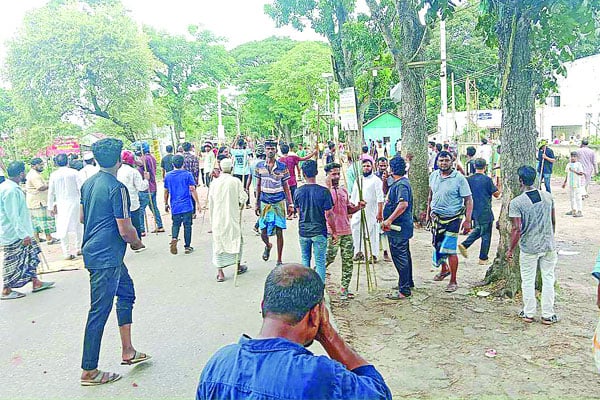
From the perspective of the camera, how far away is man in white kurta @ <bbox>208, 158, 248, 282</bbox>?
7566 mm

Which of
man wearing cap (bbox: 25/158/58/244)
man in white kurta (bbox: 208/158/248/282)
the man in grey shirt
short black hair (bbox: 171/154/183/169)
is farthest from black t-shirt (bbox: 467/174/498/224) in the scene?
man wearing cap (bbox: 25/158/58/244)

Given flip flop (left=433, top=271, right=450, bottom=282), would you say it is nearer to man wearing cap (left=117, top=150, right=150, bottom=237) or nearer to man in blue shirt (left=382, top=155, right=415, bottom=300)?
man in blue shirt (left=382, top=155, right=415, bottom=300)

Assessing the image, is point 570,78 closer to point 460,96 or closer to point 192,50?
point 460,96

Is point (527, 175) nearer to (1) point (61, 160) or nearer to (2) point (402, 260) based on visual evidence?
(2) point (402, 260)

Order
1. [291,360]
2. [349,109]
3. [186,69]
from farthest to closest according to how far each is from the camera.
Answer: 1. [186,69]
2. [349,109]
3. [291,360]

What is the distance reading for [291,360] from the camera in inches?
69.4

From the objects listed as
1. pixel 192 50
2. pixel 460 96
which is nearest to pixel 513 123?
pixel 192 50

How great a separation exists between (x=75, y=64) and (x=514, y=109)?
24260mm

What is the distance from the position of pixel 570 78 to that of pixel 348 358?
115 ft

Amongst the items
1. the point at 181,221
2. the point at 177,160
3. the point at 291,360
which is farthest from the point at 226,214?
the point at 291,360

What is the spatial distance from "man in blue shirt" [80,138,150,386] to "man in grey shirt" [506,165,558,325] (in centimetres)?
372

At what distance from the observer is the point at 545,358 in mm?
4766

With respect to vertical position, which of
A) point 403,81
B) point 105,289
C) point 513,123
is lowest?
point 105,289

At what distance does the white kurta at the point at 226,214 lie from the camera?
298 inches
